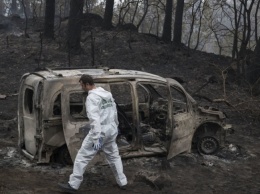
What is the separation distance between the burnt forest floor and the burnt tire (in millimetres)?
163

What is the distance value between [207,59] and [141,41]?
3.55 meters

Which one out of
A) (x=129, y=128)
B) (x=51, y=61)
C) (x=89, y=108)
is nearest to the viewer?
(x=89, y=108)

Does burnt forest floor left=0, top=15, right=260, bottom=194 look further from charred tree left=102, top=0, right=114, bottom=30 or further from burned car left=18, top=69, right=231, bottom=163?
charred tree left=102, top=0, right=114, bottom=30

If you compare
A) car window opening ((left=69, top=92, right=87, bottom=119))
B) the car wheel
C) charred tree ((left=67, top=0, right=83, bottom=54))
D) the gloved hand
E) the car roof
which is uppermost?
charred tree ((left=67, top=0, right=83, bottom=54))

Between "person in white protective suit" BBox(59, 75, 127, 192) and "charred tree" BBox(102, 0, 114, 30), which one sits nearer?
"person in white protective suit" BBox(59, 75, 127, 192)

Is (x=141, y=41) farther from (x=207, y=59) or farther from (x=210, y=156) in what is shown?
(x=210, y=156)

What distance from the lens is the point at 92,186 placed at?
22.4ft

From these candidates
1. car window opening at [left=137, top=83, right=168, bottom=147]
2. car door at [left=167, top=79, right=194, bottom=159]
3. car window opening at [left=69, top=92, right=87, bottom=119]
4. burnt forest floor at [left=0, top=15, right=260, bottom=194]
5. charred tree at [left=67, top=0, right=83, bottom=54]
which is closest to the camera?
burnt forest floor at [left=0, top=15, right=260, bottom=194]

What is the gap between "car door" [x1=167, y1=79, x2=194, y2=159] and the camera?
8031mm

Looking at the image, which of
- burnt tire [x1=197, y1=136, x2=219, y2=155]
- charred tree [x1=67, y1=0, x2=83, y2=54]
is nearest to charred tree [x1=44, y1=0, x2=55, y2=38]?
charred tree [x1=67, y1=0, x2=83, y2=54]

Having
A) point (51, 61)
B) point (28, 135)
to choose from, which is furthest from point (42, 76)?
point (51, 61)

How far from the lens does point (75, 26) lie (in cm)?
1816

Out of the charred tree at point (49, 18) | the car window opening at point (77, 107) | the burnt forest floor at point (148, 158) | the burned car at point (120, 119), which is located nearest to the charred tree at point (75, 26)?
the burnt forest floor at point (148, 158)

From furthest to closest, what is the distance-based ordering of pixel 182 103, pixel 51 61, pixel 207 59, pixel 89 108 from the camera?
pixel 207 59
pixel 51 61
pixel 182 103
pixel 89 108
